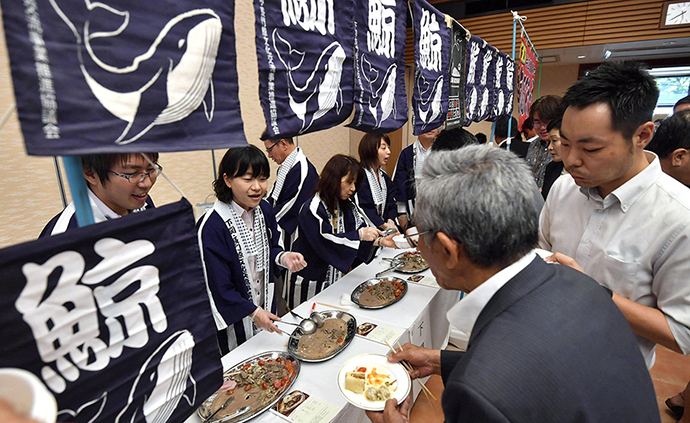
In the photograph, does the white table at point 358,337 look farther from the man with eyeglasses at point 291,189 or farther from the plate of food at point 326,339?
the man with eyeglasses at point 291,189

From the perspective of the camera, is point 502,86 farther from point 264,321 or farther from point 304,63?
point 264,321

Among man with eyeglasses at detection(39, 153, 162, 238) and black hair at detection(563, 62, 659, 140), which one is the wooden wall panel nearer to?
black hair at detection(563, 62, 659, 140)

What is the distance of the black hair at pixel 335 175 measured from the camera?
2.72m

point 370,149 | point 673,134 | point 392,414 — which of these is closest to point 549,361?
point 392,414

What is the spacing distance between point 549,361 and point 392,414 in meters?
0.69

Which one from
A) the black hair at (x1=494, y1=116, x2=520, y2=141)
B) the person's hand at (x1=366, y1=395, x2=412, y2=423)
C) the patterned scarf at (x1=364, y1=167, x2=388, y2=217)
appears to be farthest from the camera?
the black hair at (x1=494, y1=116, x2=520, y2=141)

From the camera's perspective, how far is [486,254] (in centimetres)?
95

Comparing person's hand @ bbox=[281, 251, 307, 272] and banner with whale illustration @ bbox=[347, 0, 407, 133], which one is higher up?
banner with whale illustration @ bbox=[347, 0, 407, 133]

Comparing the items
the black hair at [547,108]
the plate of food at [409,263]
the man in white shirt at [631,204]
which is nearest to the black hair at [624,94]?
the man in white shirt at [631,204]

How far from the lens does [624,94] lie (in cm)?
133

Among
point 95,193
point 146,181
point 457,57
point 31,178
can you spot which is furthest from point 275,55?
point 31,178

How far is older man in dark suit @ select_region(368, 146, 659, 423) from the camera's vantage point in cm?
77

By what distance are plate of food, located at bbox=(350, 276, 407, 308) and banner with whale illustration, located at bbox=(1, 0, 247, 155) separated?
156cm

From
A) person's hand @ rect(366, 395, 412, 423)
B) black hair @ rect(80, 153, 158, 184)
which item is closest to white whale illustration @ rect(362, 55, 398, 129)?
black hair @ rect(80, 153, 158, 184)
